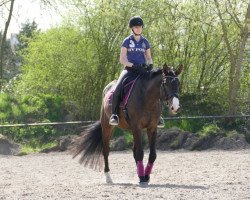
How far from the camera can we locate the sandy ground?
7141 mm

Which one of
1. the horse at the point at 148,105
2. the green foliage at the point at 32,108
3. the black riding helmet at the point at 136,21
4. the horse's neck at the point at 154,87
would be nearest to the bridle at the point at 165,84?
the horse at the point at 148,105

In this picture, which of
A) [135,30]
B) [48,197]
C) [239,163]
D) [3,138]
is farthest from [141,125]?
[3,138]

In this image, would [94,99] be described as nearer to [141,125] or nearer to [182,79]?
[182,79]

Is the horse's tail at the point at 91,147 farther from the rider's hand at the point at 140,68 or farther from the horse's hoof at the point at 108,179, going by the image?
the rider's hand at the point at 140,68

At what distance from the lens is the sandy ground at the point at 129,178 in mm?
7141

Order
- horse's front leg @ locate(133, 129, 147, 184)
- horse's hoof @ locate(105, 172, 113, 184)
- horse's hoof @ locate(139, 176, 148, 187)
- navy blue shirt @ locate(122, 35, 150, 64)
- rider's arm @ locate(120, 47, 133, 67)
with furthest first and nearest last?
horse's hoof @ locate(105, 172, 113, 184), navy blue shirt @ locate(122, 35, 150, 64), rider's arm @ locate(120, 47, 133, 67), horse's front leg @ locate(133, 129, 147, 184), horse's hoof @ locate(139, 176, 148, 187)

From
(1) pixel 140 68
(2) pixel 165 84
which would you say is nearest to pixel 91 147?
(1) pixel 140 68

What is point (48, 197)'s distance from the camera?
23.0 ft

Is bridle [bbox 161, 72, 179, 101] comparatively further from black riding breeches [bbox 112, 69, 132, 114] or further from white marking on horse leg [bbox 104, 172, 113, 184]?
white marking on horse leg [bbox 104, 172, 113, 184]

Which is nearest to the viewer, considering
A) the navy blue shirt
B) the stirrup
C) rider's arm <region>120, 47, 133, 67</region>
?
rider's arm <region>120, 47, 133, 67</region>

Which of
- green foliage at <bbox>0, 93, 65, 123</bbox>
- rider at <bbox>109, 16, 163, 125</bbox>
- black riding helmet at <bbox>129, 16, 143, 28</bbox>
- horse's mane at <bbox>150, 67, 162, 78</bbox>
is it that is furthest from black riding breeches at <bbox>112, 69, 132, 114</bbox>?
green foliage at <bbox>0, 93, 65, 123</bbox>

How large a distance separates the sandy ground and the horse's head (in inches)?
41.7

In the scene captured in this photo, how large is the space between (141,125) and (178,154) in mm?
4872

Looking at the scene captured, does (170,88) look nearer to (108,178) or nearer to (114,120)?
(114,120)
